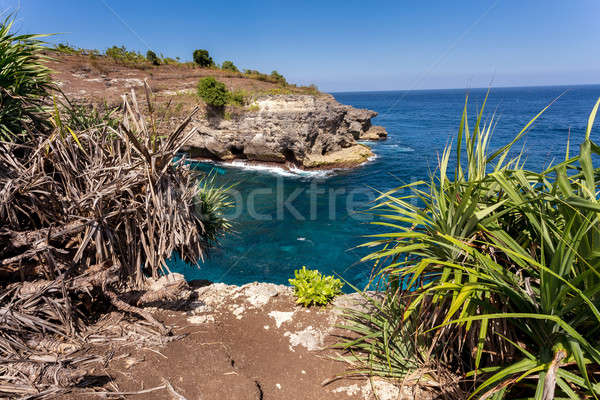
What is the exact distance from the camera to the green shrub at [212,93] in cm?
2780

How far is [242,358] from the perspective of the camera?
4.05 m

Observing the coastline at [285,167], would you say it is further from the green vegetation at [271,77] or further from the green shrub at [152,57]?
the green shrub at [152,57]

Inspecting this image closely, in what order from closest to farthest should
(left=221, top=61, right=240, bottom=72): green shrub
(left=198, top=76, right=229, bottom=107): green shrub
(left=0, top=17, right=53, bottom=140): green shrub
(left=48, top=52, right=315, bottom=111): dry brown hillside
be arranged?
(left=0, top=17, right=53, bottom=140): green shrub, (left=198, top=76, right=229, bottom=107): green shrub, (left=48, top=52, right=315, bottom=111): dry brown hillside, (left=221, top=61, right=240, bottom=72): green shrub

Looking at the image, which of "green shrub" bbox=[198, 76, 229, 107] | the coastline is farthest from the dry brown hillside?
the coastline

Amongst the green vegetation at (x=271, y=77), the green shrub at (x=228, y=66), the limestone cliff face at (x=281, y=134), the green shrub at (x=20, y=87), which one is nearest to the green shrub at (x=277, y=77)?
the green vegetation at (x=271, y=77)

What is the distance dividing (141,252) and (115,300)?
1.15 metres

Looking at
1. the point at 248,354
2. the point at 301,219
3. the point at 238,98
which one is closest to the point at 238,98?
the point at 238,98

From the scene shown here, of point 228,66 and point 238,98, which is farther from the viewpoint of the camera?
point 228,66

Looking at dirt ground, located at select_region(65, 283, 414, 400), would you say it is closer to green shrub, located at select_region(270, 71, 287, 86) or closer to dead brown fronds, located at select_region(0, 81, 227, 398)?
dead brown fronds, located at select_region(0, 81, 227, 398)

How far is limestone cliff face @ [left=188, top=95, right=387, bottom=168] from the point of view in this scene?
86.9 feet

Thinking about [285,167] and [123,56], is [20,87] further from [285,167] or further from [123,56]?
[123,56]

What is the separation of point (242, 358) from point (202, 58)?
45.7 meters

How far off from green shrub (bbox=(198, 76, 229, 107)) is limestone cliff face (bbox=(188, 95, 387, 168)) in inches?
56.3

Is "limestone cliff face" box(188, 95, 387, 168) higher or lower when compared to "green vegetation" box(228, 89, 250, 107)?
lower
